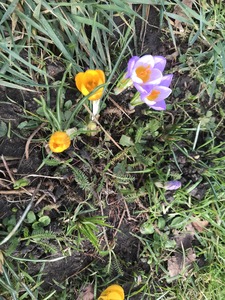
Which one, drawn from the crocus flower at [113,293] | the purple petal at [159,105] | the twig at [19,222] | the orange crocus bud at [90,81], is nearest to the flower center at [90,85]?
the orange crocus bud at [90,81]

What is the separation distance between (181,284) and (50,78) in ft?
3.50

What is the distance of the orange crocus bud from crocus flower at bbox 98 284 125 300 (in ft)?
2.42

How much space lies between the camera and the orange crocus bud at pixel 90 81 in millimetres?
1514

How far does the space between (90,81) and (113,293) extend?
2.64 feet

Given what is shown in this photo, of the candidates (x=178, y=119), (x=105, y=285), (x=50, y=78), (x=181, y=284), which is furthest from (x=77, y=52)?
(x=181, y=284)

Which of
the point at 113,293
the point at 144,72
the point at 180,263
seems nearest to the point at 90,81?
the point at 144,72

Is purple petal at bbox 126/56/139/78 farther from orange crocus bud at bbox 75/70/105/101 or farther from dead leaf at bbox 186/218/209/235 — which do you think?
dead leaf at bbox 186/218/209/235

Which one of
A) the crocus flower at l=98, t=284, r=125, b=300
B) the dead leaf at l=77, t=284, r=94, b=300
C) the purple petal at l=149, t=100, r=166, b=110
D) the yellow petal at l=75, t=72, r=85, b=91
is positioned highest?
the yellow petal at l=75, t=72, r=85, b=91

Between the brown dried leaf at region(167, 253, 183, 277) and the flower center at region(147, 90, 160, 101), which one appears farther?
the brown dried leaf at region(167, 253, 183, 277)

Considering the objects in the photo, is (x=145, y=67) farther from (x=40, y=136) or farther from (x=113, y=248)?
(x=113, y=248)

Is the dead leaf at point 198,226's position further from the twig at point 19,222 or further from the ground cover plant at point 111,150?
the twig at point 19,222

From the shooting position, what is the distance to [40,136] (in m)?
1.62

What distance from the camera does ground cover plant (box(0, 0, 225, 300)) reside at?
1555 millimetres

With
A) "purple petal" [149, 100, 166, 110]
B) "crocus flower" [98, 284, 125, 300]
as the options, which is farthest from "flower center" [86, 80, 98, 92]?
"crocus flower" [98, 284, 125, 300]
